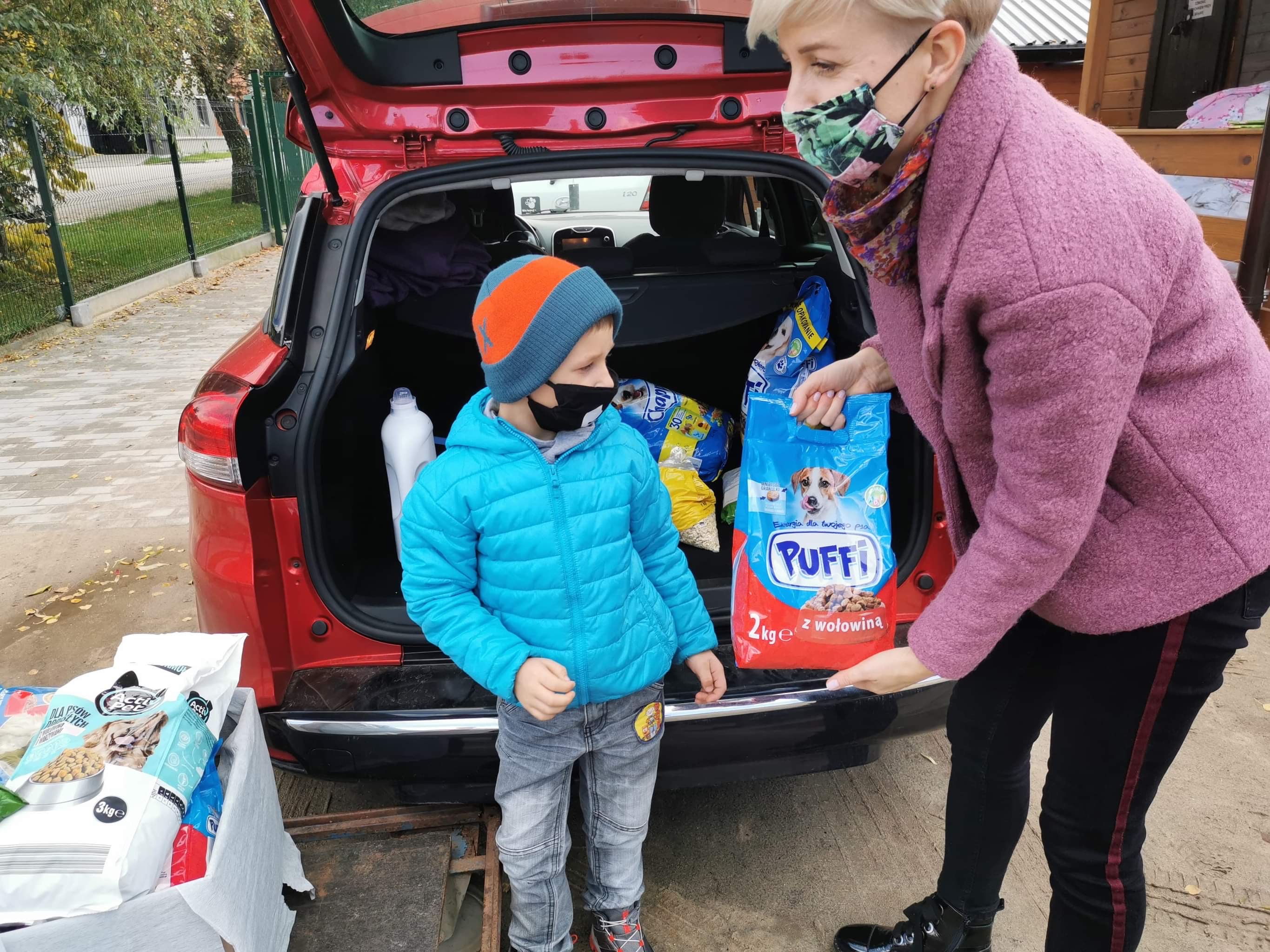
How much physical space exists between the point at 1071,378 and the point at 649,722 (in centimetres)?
105

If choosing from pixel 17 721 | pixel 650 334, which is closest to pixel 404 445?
pixel 650 334

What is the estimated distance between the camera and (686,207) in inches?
139

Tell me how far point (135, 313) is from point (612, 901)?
9470 millimetres

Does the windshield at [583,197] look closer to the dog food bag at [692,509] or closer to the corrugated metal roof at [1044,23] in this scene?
the dog food bag at [692,509]

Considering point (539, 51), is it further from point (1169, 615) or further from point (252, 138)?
point (252, 138)

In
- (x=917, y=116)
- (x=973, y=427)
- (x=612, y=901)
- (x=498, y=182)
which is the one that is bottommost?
(x=612, y=901)

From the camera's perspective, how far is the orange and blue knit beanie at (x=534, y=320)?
1.47m

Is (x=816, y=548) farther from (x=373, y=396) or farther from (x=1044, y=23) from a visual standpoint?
(x=1044, y=23)

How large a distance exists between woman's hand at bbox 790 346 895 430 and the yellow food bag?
0.82 meters

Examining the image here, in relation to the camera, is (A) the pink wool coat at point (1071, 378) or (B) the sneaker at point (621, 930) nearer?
(A) the pink wool coat at point (1071, 378)

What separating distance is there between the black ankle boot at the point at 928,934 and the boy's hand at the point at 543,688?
0.91 metres

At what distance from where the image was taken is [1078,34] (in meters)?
11.9

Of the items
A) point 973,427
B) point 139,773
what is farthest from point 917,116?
point 139,773

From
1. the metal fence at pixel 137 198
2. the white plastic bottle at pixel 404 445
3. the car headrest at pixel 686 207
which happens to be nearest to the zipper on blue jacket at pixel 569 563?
the white plastic bottle at pixel 404 445
